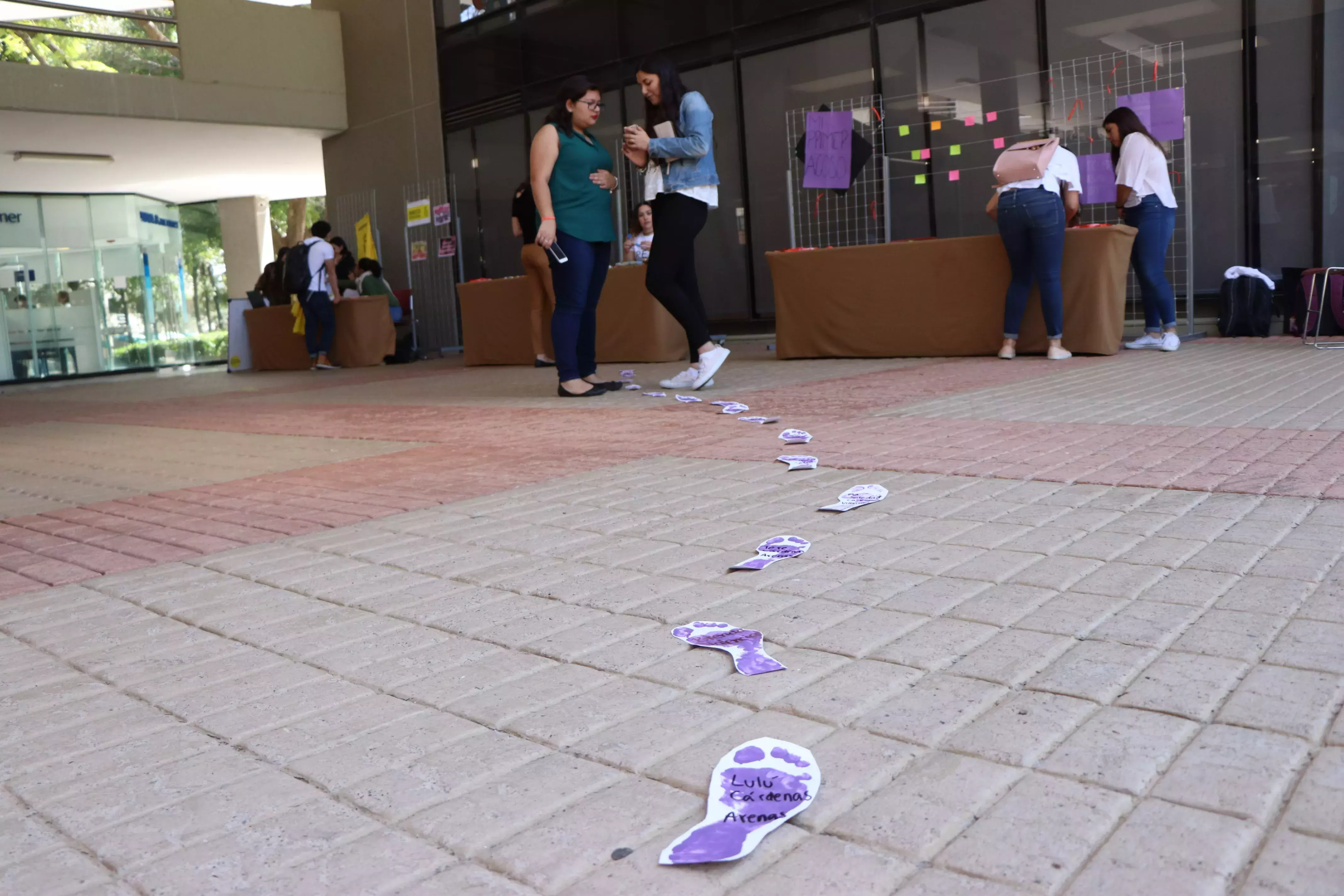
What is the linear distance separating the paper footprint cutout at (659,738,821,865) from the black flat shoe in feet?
17.9

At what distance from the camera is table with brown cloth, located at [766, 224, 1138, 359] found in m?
7.74

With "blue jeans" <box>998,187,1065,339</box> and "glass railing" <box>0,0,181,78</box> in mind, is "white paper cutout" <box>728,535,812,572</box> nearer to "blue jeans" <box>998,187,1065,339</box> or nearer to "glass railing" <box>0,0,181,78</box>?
"blue jeans" <box>998,187,1065,339</box>

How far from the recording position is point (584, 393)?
6984 mm

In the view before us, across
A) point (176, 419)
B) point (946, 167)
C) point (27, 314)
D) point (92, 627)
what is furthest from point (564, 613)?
point (27, 314)

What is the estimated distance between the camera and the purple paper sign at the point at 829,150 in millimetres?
10750

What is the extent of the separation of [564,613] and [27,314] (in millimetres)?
21639

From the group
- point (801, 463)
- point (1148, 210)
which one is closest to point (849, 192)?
point (1148, 210)

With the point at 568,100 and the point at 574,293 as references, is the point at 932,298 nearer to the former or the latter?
the point at 574,293

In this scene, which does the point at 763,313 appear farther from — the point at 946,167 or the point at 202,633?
the point at 202,633

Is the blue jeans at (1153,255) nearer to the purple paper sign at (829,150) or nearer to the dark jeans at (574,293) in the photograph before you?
the purple paper sign at (829,150)

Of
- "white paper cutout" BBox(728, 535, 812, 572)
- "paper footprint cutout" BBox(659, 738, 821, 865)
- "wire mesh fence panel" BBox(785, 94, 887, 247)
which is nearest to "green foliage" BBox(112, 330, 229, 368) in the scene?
"wire mesh fence panel" BBox(785, 94, 887, 247)

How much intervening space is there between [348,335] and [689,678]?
13.2 metres

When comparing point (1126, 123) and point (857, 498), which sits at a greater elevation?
point (1126, 123)

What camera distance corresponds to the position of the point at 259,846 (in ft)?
4.55
